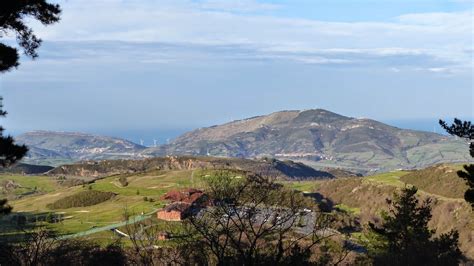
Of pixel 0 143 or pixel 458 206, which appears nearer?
pixel 0 143

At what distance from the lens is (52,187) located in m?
168

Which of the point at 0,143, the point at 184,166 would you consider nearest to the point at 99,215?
the point at 0,143

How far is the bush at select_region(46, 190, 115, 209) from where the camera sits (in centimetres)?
10969

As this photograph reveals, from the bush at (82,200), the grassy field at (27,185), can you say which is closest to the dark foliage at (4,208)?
the bush at (82,200)

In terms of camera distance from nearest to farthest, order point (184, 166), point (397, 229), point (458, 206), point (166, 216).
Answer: point (397, 229) < point (166, 216) < point (458, 206) < point (184, 166)

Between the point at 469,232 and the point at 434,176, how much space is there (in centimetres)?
4946

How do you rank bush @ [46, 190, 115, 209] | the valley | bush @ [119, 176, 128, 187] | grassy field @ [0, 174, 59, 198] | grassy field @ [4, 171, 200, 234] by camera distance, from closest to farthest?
the valley → grassy field @ [4, 171, 200, 234] → bush @ [46, 190, 115, 209] → bush @ [119, 176, 128, 187] → grassy field @ [0, 174, 59, 198]

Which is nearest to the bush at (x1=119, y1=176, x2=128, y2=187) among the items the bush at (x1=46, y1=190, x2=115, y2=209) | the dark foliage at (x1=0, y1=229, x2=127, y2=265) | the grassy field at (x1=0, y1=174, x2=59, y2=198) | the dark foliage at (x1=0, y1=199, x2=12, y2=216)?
the bush at (x1=46, y1=190, x2=115, y2=209)

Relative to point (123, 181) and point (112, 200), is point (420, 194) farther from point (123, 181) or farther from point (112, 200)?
point (123, 181)

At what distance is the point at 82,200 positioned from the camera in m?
112

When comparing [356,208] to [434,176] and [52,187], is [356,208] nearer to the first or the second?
[434,176]

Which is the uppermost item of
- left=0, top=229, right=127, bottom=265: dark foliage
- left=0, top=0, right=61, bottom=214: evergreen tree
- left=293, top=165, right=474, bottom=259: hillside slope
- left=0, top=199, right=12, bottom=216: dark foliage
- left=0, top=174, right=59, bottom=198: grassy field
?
left=0, top=0, right=61, bottom=214: evergreen tree

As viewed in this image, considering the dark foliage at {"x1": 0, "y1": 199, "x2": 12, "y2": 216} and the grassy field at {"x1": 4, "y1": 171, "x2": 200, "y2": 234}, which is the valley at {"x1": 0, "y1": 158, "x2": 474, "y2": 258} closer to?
→ the grassy field at {"x1": 4, "y1": 171, "x2": 200, "y2": 234}

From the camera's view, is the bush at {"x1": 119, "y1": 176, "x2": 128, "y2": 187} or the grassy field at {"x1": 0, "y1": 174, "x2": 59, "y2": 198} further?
the grassy field at {"x1": 0, "y1": 174, "x2": 59, "y2": 198}
